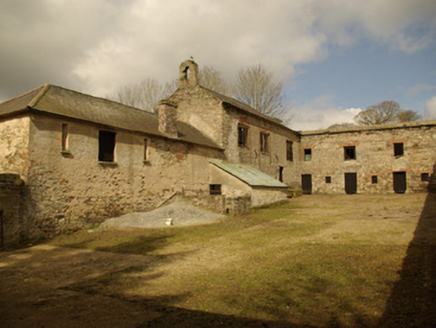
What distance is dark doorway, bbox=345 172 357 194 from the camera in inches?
1014

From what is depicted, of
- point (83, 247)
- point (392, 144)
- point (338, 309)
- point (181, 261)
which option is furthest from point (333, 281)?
point (392, 144)

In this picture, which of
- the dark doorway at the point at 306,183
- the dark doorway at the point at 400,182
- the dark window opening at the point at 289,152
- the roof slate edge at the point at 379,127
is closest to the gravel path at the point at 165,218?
the dark window opening at the point at 289,152

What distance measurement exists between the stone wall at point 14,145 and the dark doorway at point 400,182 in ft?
83.0

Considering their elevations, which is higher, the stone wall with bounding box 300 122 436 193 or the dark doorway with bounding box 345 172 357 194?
the stone wall with bounding box 300 122 436 193

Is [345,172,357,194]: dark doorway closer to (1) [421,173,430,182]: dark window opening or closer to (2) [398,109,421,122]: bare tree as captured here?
(1) [421,173,430,182]: dark window opening

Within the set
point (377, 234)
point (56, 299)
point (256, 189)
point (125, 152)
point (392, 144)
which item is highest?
point (392, 144)

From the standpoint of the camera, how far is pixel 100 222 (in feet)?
38.7

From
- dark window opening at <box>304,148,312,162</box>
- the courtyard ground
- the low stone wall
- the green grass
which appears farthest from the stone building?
the courtyard ground

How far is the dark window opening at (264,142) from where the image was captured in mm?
22550

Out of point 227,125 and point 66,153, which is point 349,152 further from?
point 66,153

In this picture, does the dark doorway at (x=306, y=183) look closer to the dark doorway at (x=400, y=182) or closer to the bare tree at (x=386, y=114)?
the dark doorway at (x=400, y=182)

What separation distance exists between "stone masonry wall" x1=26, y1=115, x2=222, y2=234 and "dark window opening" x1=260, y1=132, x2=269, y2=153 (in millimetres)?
8451

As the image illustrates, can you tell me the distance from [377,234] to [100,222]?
379 inches

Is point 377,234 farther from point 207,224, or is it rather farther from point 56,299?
point 56,299
